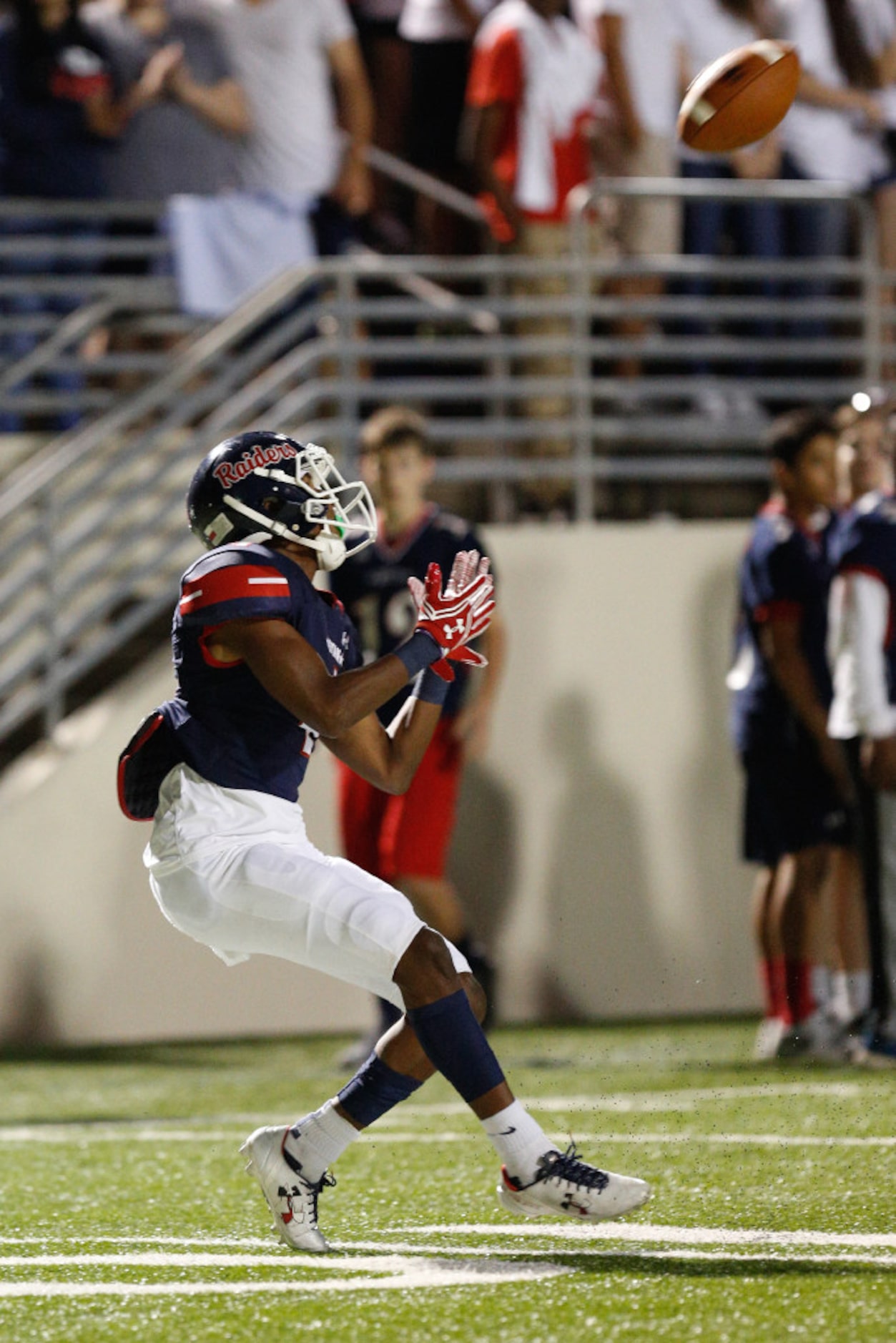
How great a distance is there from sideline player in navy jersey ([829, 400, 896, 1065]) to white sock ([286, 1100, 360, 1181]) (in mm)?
2735

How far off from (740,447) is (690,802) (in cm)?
154

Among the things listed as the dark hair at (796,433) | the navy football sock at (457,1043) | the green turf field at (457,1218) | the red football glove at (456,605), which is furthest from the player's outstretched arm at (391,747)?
the dark hair at (796,433)

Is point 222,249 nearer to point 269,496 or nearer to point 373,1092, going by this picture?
point 269,496

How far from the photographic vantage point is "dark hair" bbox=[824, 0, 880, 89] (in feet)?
31.1

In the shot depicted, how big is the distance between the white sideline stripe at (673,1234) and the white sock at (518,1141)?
0.71 feet

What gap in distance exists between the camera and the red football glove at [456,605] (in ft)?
13.1

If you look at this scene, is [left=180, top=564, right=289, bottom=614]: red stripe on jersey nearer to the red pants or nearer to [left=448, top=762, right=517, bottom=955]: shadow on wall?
the red pants

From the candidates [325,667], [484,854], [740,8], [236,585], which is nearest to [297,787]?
[325,667]

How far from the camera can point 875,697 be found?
6.29 m

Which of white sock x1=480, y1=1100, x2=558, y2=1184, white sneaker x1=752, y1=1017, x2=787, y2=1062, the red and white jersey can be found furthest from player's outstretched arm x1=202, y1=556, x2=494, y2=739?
the red and white jersey

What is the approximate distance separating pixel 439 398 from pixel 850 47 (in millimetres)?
2742

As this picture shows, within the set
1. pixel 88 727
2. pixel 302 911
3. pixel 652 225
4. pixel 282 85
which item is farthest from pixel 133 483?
pixel 302 911

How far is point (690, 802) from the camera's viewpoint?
327 inches

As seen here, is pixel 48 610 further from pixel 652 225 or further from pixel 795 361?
pixel 795 361
